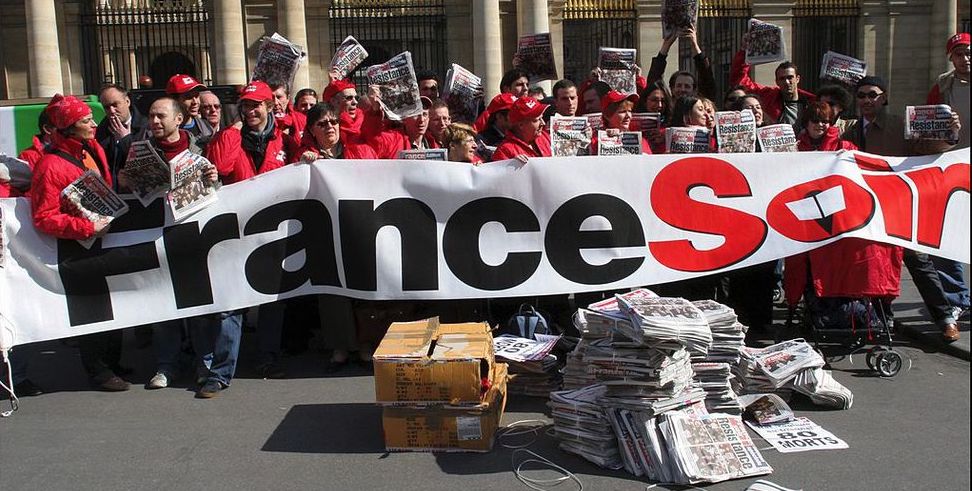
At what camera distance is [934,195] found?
696 centimetres

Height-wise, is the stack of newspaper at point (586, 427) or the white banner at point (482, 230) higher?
the white banner at point (482, 230)

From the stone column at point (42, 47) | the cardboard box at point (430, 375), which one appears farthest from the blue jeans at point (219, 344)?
the stone column at point (42, 47)

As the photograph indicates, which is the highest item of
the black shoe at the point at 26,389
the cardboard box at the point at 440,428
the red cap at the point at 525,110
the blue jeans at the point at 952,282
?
the red cap at the point at 525,110

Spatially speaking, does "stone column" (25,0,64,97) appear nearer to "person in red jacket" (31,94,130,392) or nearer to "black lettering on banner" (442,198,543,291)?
"person in red jacket" (31,94,130,392)

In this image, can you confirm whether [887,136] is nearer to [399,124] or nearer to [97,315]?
[399,124]

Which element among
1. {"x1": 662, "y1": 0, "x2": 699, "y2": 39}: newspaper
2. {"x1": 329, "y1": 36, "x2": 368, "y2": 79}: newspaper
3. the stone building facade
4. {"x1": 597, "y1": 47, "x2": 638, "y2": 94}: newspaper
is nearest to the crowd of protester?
{"x1": 329, "y1": 36, "x2": 368, "y2": 79}: newspaper

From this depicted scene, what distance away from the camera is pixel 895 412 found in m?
5.91

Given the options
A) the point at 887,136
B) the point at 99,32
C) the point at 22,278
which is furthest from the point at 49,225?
the point at 99,32

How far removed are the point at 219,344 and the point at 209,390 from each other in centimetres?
34

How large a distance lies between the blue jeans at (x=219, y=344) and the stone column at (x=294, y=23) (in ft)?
62.9

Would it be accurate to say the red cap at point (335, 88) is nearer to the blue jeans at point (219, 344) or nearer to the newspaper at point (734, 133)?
the blue jeans at point (219, 344)

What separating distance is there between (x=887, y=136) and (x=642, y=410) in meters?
4.47

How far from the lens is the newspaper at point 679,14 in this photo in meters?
9.77

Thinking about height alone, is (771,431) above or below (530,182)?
below
